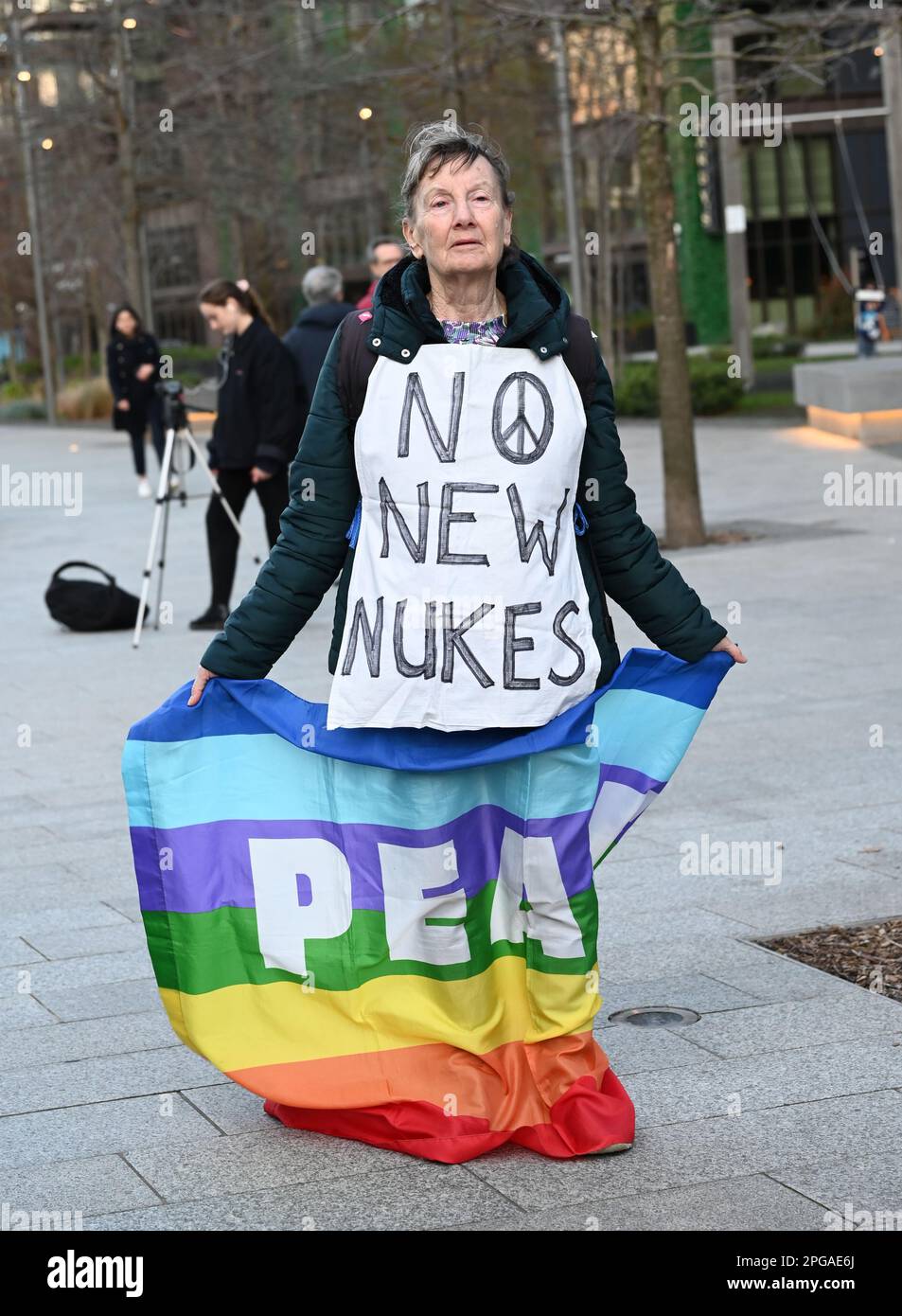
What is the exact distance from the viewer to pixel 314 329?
11.9 metres

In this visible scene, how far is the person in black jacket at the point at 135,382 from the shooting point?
71.1ft

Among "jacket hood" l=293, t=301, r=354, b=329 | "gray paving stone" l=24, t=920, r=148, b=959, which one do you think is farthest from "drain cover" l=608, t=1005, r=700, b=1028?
"jacket hood" l=293, t=301, r=354, b=329

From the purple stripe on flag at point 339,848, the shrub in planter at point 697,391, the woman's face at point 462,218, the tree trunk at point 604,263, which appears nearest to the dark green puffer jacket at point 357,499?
the woman's face at point 462,218

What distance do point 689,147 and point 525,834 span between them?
43.1 m

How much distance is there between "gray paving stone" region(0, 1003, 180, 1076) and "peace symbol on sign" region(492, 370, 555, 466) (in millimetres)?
1783

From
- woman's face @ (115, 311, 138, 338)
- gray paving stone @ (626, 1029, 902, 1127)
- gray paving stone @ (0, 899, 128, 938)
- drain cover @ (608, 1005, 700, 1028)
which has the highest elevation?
woman's face @ (115, 311, 138, 338)

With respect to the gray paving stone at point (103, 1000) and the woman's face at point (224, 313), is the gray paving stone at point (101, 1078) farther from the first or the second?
the woman's face at point (224, 313)

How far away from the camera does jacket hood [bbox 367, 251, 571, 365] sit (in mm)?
3881

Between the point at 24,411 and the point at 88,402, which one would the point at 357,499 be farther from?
the point at 24,411

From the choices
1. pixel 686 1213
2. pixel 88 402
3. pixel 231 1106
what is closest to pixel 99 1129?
pixel 231 1106

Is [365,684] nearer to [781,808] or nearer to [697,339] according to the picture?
[781,808]

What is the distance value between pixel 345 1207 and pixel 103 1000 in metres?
1.56

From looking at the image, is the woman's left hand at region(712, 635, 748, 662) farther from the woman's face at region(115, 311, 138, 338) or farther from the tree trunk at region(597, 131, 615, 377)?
the tree trunk at region(597, 131, 615, 377)

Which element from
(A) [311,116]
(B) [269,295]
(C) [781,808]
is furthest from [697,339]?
(C) [781,808]
